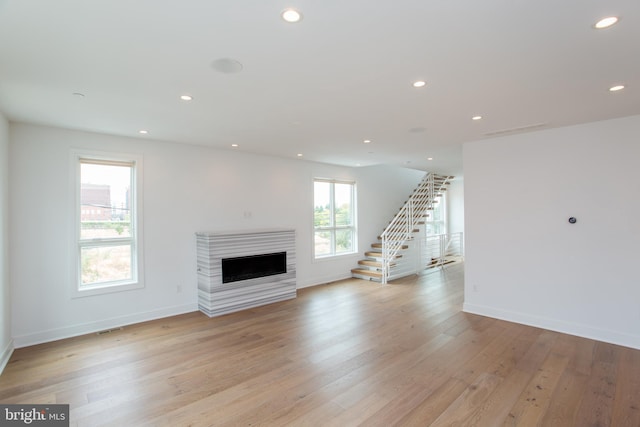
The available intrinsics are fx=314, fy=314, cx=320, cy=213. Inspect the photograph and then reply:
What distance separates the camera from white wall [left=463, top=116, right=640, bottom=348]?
3.65m

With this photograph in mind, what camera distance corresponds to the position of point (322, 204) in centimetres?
707

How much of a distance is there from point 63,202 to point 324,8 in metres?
4.13

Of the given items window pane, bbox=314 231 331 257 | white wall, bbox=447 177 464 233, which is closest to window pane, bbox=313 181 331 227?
window pane, bbox=314 231 331 257

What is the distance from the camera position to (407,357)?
337cm

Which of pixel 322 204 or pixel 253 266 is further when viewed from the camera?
pixel 322 204

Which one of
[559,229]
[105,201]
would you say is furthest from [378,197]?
[105,201]

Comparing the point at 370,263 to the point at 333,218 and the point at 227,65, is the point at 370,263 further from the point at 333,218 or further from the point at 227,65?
the point at 227,65

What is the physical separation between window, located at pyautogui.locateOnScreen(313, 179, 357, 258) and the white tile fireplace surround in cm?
120

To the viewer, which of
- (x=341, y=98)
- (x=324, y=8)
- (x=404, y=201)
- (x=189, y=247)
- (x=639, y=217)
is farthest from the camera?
(x=404, y=201)

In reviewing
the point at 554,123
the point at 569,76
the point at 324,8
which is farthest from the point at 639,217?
the point at 324,8

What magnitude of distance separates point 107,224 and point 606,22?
5425 mm

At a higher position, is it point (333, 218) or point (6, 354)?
point (333, 218)

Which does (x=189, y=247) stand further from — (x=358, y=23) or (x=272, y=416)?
(x=358, y=23)

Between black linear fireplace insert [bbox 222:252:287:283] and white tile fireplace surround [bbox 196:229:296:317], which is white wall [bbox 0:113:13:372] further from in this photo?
black linear fireplace insert [bbox 222:252:287:283]
